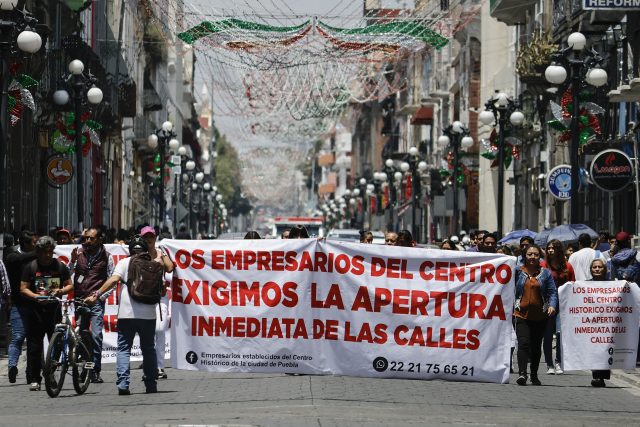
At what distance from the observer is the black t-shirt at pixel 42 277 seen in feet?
A: 58.5

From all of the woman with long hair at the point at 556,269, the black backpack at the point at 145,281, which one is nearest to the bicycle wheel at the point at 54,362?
the black backpack at the point at 145,281

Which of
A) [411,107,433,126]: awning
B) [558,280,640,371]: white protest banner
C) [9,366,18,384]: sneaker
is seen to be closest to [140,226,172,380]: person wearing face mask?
[9,366,18,384]: sneaker

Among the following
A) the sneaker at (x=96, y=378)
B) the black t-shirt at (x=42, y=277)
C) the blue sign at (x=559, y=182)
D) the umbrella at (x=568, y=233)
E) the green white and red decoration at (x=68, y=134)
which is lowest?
the sneaker at (x=96, y=378)

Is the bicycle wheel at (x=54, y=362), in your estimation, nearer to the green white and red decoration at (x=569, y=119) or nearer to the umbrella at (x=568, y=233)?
the umbrella at (x=568, y=233)

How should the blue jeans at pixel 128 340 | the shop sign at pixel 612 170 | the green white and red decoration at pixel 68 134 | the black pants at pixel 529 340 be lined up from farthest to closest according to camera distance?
the green white and red decoration at pixel 68 134 → the shop sign at pixel 612 170 → the black pants at pixel 529 340 → the blue jeans at pixel 128 340

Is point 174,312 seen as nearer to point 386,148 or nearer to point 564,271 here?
point 564,271

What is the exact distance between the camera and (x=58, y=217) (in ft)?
155

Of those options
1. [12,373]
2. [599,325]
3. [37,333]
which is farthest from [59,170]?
[599,325]

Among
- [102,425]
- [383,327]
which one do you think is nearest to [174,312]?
[383,327]

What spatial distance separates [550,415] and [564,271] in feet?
18.3

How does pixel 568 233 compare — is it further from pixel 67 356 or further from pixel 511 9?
pixel 511 9

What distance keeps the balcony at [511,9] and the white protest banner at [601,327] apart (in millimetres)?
33973

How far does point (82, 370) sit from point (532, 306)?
4.94 metres

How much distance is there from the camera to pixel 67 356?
16.8 metres
